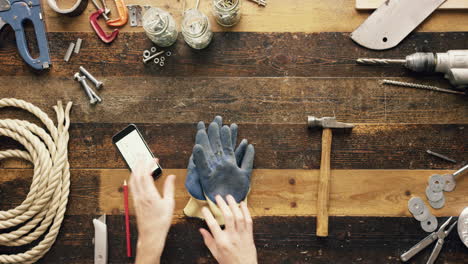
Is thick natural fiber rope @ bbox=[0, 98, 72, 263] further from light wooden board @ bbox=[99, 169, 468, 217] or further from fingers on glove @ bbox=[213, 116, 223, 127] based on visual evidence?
fingers on glove @ bbox=[213, 116, 223, 127]

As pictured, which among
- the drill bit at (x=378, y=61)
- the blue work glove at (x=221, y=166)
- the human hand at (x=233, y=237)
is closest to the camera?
the human hand at (x=233, y=237)

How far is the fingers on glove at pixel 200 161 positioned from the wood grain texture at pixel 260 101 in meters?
0.19

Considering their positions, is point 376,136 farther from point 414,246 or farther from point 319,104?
point 414,246

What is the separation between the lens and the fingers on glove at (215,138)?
1.20m

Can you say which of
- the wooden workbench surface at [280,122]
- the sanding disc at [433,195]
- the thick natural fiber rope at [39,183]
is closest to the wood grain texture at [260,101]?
the wooden workbench surface at [280,122]

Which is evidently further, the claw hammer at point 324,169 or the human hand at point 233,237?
the claw hammer at point 324,169

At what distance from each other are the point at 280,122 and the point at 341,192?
335 mm

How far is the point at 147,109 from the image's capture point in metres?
1.31

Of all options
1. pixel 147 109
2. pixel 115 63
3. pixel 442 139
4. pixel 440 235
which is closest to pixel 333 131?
pixel 442 139

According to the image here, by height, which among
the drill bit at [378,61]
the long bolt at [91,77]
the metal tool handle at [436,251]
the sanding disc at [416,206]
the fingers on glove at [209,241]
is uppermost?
the drill bit at [378,61]

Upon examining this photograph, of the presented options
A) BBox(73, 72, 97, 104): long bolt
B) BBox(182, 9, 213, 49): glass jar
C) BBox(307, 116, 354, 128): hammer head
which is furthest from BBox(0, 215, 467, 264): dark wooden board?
BBox(182, 9, 213, 49): glass jar

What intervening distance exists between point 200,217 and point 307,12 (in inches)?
32.7

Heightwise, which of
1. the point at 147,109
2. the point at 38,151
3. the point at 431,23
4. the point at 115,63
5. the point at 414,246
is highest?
the point at 431,23

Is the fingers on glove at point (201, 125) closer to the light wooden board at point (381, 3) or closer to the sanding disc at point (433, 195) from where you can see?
the light wooden board at point (381, 3)
